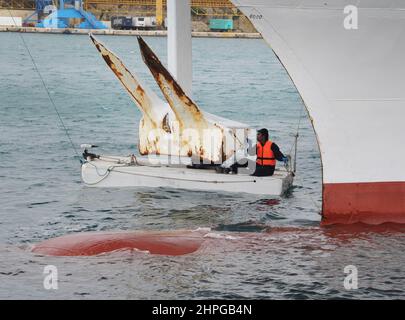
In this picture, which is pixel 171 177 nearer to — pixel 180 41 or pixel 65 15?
pixel 180 41

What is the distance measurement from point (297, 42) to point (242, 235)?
3683 mm

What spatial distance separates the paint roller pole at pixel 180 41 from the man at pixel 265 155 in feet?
10.8

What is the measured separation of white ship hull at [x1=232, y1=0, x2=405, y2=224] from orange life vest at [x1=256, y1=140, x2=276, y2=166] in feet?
18.2

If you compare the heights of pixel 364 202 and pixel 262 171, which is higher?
pixel 262 171

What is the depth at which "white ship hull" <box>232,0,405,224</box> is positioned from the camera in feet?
51.6

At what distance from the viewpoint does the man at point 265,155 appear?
70.3 feet

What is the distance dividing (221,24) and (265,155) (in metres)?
109

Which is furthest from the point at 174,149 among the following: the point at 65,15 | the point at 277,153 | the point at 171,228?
the point at 65,15

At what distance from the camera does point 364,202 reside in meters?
16.1

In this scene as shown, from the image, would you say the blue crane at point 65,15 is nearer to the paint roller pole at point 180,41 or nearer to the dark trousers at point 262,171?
the paint roller pole at point 180,41

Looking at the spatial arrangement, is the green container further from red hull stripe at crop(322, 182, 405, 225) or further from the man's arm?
red hull stripe at crop(322, 182, 405, 225)

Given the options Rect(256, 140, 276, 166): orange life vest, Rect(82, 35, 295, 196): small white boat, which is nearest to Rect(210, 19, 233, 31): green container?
Rect(82, 35, 295, 196): small white boat

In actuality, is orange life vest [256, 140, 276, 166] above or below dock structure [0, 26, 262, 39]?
below

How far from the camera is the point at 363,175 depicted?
52.6 ft
